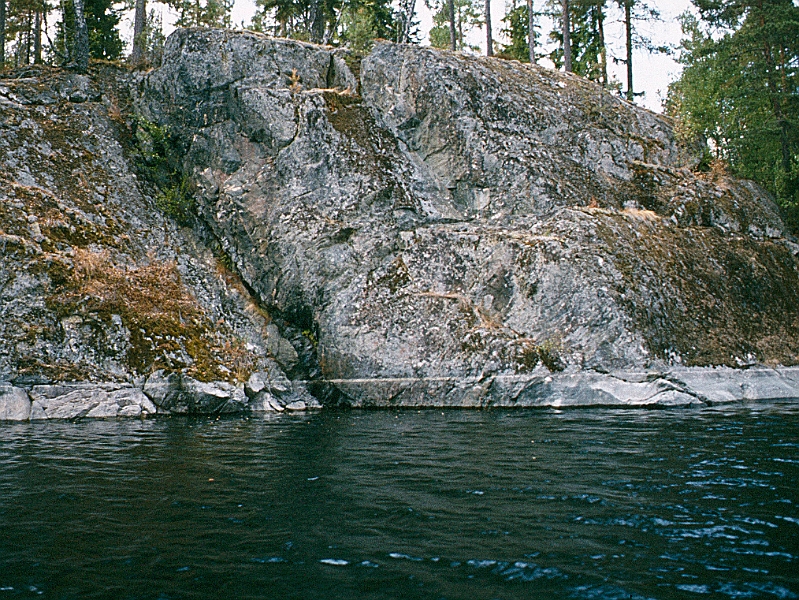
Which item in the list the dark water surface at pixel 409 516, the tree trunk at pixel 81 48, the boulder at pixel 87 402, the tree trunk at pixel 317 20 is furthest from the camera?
the tree trunk at pixel 317 20

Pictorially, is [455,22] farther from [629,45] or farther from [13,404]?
[13,404]

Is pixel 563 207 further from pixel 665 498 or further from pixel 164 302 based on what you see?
pixel 665 498

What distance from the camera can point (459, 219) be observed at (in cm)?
2002

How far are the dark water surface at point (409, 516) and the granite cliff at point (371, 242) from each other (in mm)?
5503

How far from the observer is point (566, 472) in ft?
24.5

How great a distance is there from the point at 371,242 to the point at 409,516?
1414 cm

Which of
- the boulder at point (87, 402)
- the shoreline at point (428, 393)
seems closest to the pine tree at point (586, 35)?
the shoreline at point (428, 393)

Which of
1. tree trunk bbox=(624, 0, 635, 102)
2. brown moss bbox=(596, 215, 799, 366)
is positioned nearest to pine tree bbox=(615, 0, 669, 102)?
tree trunk bbox=(624, 0, 635, 102)

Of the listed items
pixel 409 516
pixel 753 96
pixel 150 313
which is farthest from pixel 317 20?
pixel 409 516

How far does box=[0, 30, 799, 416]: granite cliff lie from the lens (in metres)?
15.9

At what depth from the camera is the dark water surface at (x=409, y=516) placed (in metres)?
4.14

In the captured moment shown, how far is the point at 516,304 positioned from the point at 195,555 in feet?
46.2

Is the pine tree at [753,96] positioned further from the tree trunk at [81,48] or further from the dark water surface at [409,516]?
the tree trunk at [81,48]

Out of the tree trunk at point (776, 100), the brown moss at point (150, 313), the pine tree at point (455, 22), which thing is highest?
the pine tree at point (455, 22)
